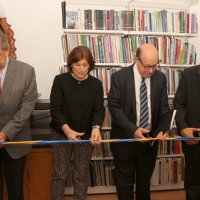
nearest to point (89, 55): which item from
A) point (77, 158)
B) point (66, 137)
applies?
point (66, 137)

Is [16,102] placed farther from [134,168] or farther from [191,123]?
[191,123]

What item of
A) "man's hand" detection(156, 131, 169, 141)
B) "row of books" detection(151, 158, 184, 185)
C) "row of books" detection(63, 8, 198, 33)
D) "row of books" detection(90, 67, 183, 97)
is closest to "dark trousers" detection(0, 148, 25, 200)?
"man's hand" detection(156, 131, 169, 141)

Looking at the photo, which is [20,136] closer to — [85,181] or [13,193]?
[13,193]

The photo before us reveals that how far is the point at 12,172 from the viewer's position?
2.43 meters

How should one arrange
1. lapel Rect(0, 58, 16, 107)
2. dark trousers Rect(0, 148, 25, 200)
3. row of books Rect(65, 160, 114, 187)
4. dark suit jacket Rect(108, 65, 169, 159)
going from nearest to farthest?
lapel Rect(0, 58, 16, 107), dark trousers Rect(0, 148, 25, 200), dark suit jacket Rect(108, 65, 169, 159), row of books Rect(65, 160, 114, 187)

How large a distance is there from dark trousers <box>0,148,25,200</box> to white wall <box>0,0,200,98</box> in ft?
5.00

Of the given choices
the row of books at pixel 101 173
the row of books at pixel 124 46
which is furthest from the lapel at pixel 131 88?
the row of books at pixel 101 173

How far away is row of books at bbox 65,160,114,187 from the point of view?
11.9ft

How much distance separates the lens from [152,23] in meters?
3.56

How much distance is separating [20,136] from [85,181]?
2.31ft

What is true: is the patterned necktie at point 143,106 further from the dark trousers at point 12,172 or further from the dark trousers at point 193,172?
the dark trousers at point 12,172

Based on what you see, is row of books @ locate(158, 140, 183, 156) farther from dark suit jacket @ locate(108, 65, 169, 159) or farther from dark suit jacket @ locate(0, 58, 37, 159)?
dark suit jacket @ locate(0, 58, 37, 159)

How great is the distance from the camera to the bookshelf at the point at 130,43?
344 centimetres

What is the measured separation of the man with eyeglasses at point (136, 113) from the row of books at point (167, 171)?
3.25ft
